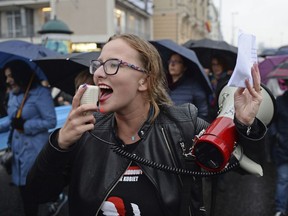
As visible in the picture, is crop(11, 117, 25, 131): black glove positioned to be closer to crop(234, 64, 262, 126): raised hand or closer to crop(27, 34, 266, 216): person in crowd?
crop(27, 34, 266, 216): person in crowd

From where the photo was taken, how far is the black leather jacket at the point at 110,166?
150cm

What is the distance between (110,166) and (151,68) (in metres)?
0.51

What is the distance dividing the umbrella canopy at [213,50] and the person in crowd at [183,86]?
59.6 inches

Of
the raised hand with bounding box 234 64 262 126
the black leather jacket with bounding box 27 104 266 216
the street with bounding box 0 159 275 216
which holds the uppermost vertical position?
the raised hand with bounding box 234 64 262 126

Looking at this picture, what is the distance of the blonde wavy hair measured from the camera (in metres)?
1.60

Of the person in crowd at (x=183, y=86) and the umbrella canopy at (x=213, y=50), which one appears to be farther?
the umbrella canopy at (x=213, y=50)

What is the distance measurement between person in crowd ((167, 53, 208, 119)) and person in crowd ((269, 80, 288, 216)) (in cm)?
93

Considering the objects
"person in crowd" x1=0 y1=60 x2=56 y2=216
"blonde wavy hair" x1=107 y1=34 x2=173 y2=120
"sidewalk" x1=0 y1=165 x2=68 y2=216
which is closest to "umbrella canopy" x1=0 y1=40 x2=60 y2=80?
"person in crowd" x1=0 y1=60 x2=56 y2=216

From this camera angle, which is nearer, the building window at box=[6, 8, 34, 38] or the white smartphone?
the white smartphone

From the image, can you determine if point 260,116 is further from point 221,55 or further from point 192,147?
point 221,55

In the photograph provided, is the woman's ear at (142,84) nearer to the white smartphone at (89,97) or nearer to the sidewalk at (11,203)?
the white smartphone at (89,97)

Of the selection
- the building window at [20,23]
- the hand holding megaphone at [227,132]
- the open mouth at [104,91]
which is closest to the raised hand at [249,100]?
the hand holding megaphone at [227,132]

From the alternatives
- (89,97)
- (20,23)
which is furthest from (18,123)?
(20,23)

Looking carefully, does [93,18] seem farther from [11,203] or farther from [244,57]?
[244,57]
